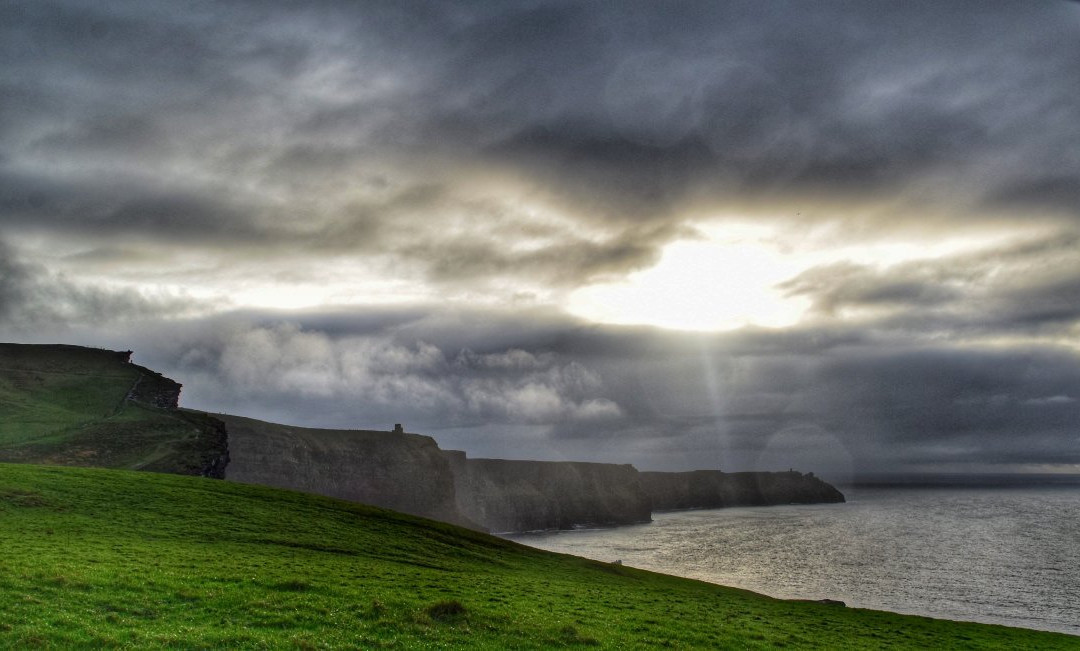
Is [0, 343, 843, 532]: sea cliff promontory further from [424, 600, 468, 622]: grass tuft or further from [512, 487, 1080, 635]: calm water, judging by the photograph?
[424, 600, 468, 622]: grass tuft

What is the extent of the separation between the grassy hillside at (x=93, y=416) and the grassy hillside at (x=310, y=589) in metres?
31.1

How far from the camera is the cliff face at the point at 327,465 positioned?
162 meters

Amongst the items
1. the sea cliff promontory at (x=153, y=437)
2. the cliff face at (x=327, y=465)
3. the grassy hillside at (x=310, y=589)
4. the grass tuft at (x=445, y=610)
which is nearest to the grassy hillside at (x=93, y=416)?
the sea cliff promontory at (x=153, y=437)

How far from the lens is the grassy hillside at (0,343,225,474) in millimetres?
80438

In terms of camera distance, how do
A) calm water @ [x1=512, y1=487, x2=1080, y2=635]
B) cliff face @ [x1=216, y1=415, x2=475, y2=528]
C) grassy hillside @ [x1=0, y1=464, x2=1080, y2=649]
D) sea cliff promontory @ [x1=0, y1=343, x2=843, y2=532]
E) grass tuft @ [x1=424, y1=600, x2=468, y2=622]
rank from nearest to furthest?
1. grassy hillside @ [x1=0, y1=464, x2=1080, y2=649]
2. grass tuft @ [x1=424, y1=600, x2=468, y2=622]
3. calm water @ [x1=512, y1=487, x2=1080, y2=635]
4. sea cliff promontory @ [x1=0, y1=343, x2=843, y2=532]
5. cliff face @ [x1=216, y1=415, x2=475, y2=528]

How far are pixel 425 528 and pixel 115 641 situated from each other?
135ft

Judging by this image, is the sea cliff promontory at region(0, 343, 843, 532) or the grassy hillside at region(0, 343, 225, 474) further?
the sea cliff promontory at region(0, 343, 843, 532)

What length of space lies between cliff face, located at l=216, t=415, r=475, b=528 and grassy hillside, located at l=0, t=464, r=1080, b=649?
11183cm

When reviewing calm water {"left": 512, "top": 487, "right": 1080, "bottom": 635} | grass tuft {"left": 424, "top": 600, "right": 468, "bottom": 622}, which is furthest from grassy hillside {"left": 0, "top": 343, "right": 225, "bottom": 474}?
calm water {"left": 512, "top": 487, "right": 1080, "bottom": 635}

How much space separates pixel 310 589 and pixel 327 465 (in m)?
159

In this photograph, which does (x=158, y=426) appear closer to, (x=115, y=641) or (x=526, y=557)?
(x=526, y=557)

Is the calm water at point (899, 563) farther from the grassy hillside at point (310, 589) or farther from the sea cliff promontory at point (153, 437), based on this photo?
the sea cliff promontory at point (153, 437)

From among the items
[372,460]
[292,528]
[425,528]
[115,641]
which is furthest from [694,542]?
[115,641]

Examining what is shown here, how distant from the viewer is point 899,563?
11031cm
